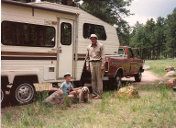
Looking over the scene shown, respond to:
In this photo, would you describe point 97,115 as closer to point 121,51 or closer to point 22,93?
point 22,93

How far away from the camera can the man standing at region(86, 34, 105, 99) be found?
27.1 feet

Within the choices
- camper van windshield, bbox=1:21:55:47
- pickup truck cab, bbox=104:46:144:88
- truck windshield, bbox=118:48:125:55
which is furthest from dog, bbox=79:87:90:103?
truck windshield, bbox=118:48:125:55

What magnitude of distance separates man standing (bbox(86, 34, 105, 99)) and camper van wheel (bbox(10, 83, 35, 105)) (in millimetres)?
2126

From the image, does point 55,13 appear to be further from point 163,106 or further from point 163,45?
point 163,45

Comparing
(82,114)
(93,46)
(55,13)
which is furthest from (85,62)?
(82,114)

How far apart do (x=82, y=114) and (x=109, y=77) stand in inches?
162

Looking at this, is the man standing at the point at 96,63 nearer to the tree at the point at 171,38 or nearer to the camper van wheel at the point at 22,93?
the camper van wheel at the point at 22,93

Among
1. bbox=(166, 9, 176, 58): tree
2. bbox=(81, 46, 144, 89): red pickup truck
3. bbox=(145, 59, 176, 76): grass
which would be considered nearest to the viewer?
bbox=(81, 46, 144, 89): red pickup truck

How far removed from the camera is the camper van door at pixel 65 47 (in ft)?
27.4

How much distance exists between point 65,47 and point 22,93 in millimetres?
2176

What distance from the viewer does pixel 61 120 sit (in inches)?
216

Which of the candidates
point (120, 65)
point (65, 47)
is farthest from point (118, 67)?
point (65, 47)

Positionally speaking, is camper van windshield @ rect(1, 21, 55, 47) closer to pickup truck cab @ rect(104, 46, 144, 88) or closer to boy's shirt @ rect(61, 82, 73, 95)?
boy's shirt @ rect(61, 82, 73, 95)

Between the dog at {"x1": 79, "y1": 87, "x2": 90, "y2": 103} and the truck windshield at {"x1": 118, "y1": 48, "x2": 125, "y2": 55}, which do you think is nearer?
the dog at {"x1": 79, "y1": 87, "x2": 90, "y2": 103}
